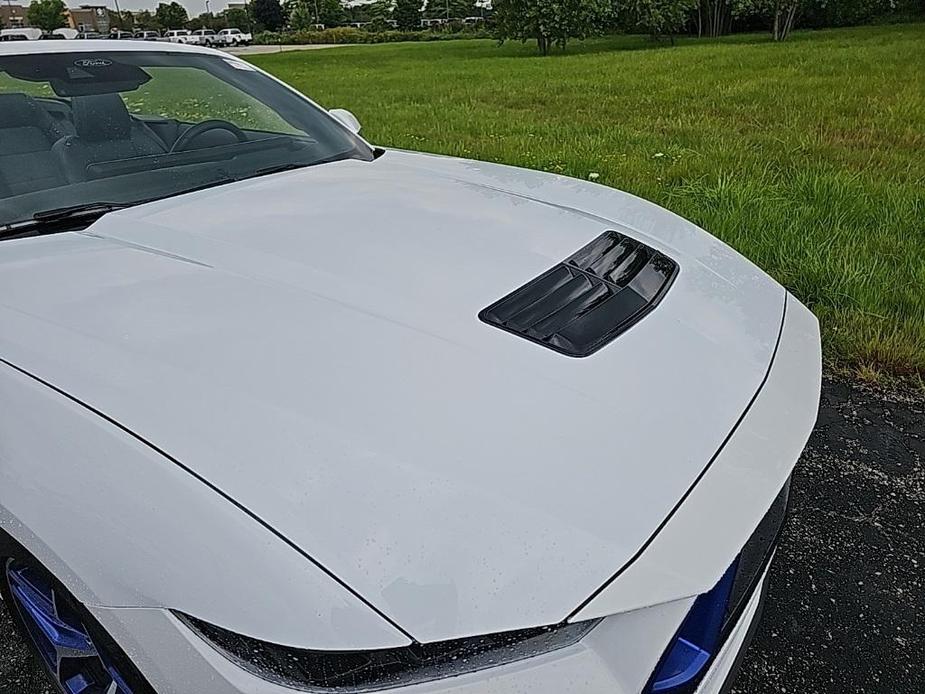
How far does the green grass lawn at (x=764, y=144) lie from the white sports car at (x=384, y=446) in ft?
5.07

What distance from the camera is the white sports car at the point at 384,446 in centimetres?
89

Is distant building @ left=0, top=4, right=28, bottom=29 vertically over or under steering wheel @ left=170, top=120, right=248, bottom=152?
over

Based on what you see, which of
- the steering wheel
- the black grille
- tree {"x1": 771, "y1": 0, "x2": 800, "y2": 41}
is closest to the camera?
the black grille

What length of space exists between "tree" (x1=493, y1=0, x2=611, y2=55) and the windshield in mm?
16002

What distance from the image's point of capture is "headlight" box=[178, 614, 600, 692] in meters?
0.88

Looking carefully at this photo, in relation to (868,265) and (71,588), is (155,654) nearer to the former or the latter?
(71,588)

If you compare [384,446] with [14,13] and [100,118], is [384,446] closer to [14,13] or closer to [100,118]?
[100,118]

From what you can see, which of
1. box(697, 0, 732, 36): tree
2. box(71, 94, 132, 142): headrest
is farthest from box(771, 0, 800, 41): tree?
box(71, 94, 132, 142): headrest

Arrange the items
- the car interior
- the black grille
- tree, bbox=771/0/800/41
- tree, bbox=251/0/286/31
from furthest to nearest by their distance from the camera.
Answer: tree, bbox=251/0/286/31 < tree, bbox=771/0/800/41 < the car interior < the black grille

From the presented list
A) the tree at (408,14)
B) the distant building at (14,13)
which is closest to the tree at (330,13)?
the tree at (408,14)

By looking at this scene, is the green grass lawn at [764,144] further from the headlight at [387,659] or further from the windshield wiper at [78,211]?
the windshield wiper at [78,211]

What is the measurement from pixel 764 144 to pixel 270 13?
204 ft

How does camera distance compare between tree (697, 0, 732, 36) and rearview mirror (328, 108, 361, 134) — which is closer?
rearview mirror (328, 108, 361, 134)

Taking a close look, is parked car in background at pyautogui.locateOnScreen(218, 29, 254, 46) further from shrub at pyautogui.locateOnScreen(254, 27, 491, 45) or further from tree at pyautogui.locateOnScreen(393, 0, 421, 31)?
tree at pyautogui.locateOnScreen(393, 0, 421, 31)
